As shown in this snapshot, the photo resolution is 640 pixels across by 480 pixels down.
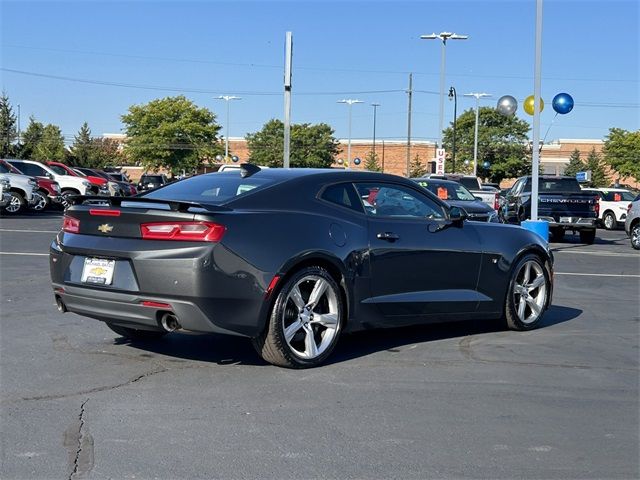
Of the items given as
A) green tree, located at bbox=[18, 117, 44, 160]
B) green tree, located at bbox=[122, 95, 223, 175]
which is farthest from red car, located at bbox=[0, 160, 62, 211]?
green tree, located at bbox=[18, 117, 44, 160]

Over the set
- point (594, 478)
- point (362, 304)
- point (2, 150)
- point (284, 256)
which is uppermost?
point (2, 150)

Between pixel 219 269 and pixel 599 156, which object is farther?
pixel 599 156

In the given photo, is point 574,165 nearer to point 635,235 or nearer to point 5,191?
point 635,235

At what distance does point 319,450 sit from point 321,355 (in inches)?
72.9

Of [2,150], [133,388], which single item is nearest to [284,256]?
[133,388]

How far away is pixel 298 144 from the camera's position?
85.7m

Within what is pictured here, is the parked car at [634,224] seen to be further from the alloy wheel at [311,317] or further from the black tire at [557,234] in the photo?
the alloy wheel at [311,317]

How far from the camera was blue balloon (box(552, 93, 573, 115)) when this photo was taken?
18.8 metres

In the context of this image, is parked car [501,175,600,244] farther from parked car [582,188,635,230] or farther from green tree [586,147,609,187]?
green tree [586,147,609,187]

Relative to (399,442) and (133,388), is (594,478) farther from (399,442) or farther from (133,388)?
(133,388)

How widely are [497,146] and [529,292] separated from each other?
264ft

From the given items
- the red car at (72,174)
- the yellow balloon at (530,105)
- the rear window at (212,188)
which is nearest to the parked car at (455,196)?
the yellow balloon at (530,105)

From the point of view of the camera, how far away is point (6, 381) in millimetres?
5605

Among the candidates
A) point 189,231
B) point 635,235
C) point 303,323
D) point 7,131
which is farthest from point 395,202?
point 7,131
